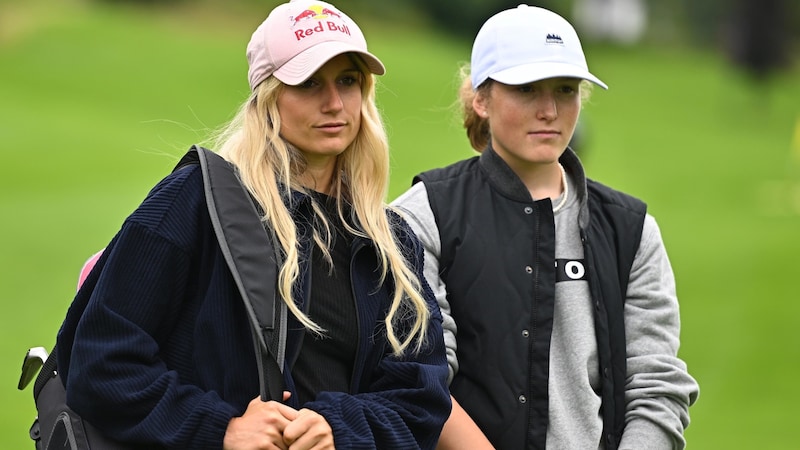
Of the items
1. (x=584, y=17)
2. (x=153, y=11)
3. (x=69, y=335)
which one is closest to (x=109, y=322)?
(x=69, y=335)

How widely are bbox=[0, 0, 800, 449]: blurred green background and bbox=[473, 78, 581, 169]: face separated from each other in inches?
12.1

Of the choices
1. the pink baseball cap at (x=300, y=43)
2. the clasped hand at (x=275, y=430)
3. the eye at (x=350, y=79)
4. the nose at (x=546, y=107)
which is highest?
the pink baseball cap at (x=300, y=43)

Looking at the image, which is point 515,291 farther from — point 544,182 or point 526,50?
point 526,50

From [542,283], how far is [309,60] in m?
0.83

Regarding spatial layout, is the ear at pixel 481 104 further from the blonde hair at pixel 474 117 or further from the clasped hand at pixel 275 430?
the clasped hand at pixel 275 430

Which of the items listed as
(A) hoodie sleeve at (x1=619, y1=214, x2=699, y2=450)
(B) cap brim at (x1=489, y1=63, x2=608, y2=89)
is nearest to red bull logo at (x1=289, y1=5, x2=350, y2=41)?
(B) cap brim at (x1=489, y1=63, x2=608, y2=89)

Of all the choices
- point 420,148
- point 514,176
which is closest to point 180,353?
point 514,176

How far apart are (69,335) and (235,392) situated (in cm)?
37

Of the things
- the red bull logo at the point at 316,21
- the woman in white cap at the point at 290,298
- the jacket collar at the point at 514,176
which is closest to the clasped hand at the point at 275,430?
the woman in white cap at the point at 290,298

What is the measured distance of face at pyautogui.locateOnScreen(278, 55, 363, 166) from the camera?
10.5 ft

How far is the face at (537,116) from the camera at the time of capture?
141 inches

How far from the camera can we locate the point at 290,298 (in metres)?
2.99

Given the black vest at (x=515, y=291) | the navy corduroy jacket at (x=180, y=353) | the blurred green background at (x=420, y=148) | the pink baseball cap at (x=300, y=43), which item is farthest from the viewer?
the blurred green background at (x=420, y=148)

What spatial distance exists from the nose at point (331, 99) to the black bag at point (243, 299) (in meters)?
0.30
